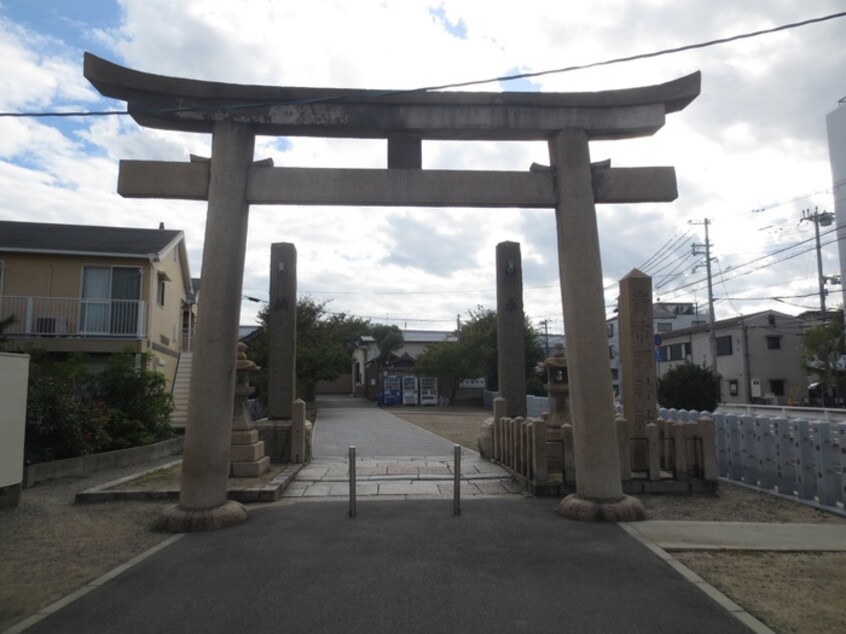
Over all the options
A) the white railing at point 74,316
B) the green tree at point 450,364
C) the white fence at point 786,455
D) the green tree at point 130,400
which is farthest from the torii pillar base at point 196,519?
the green tree at point 450,364

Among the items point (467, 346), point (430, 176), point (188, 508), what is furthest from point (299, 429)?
point (467, 346)

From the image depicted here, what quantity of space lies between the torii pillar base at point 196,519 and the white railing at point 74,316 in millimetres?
14308

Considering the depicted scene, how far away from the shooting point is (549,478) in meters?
10.3

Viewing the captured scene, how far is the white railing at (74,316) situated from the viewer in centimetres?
1997

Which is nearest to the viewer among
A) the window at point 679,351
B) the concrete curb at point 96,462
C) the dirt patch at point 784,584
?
the dirt patch at point 784,584

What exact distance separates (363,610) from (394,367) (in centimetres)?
4761

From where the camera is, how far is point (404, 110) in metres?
8.65

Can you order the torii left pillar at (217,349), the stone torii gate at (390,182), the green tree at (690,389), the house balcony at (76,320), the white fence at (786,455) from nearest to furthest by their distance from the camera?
the torii left pillar at (217,349) → the stone torii gate at (390,182) → the white fence at (786,455) → the house balcony at (76,320) → the green tree at (690,389)

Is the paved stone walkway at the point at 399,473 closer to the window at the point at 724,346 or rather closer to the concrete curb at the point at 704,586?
the concrete curb at the point at 704,586

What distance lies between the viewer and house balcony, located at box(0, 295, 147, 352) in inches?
785

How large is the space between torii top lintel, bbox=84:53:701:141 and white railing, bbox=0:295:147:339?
549 inches

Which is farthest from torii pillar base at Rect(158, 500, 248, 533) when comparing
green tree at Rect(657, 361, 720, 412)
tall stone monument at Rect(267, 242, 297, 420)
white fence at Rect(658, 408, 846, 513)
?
green tree at Rect(657, 361, 720, 412)

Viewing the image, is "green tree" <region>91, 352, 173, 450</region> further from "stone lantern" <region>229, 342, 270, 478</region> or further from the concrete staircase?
the concrete staircase

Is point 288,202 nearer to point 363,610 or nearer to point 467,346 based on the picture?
point 363,610
